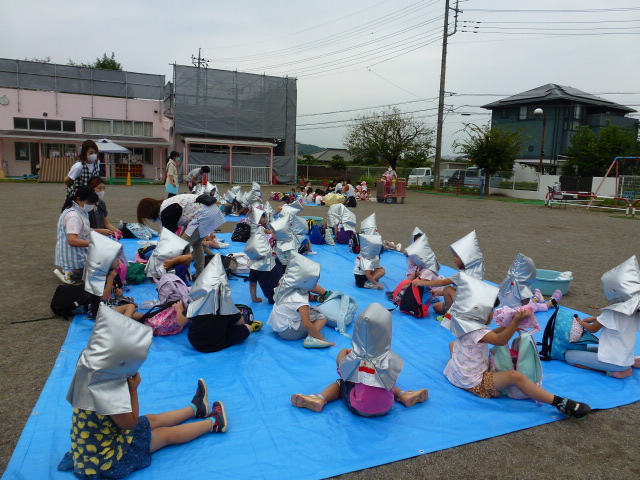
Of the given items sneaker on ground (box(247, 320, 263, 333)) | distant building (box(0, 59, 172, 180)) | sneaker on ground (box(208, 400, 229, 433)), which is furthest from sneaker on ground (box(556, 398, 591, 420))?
distant building (box(0, 59, 172, 180))

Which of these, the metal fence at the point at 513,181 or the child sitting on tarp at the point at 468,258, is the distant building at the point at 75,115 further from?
the child sitting on tarp at the point at 468,258

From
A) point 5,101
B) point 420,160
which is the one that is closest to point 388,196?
point 420,160

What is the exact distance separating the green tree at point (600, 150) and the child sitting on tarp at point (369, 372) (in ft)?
90.5

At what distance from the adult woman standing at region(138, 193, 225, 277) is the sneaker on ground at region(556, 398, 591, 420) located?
4.74 metres

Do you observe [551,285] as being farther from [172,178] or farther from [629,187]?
[629,187]

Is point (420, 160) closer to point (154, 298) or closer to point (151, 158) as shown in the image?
point (151, 158)

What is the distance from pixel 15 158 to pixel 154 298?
30086 mm

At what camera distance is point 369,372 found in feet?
10.6

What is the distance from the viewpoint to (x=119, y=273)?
239 inches

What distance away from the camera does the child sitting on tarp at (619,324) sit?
12.9 ft

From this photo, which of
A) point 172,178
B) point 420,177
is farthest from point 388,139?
point 172,178

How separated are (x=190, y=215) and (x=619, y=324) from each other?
529 cm

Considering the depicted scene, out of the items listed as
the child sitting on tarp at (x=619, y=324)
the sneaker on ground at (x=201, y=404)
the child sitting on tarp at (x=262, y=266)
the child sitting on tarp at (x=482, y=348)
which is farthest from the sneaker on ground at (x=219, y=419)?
the child sitting on tarp at (x=619, y=324)

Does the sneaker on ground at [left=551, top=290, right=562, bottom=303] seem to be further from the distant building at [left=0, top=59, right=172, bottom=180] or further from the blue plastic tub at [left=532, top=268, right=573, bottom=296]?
the distant building at [left=0, top=59, right=172, bottom=180]
